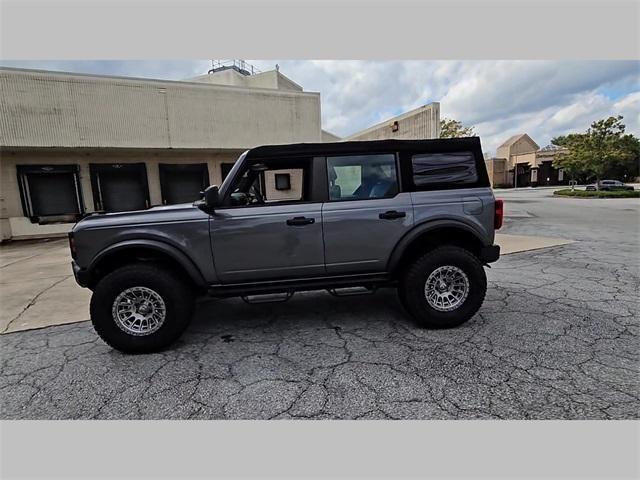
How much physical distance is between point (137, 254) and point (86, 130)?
37.7 ft

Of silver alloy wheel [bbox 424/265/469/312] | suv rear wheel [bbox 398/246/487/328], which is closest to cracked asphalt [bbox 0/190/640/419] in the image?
suv rear wheel [bbox 398/246/487/328]

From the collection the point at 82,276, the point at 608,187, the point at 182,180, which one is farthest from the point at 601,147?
the point at 82,276

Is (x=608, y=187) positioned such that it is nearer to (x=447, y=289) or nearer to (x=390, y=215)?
(x=447, y=289)

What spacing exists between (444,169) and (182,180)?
1345cm

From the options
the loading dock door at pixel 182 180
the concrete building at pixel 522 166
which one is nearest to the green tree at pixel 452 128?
the concrete building at pixel 522 166

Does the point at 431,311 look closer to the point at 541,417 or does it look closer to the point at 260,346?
the point at 541,417

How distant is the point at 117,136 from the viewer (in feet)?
40.2

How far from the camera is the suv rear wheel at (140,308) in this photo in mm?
3111

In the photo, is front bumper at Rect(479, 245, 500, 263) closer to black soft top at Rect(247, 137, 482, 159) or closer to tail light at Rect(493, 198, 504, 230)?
tail light at Rect(493, 198, 504, 230)

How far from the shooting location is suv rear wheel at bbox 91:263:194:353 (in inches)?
122

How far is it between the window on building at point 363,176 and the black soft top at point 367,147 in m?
0.08

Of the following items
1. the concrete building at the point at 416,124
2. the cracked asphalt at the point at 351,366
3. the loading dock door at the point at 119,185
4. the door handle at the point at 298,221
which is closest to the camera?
the cracked asphalt at the point at 351,366

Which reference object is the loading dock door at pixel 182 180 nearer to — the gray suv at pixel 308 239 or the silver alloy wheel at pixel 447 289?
the gray suv at pixel 308 239

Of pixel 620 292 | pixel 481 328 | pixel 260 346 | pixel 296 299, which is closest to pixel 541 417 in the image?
pixel 481 328
